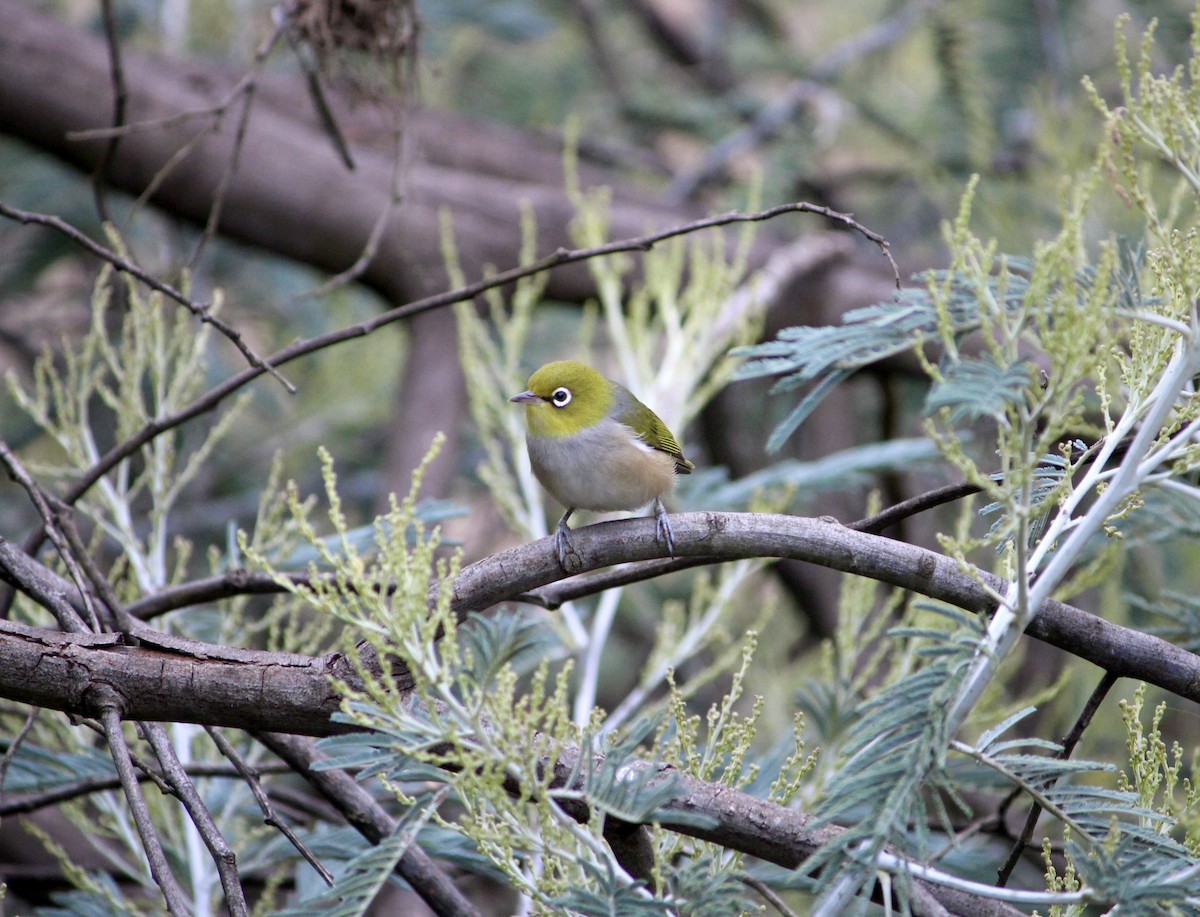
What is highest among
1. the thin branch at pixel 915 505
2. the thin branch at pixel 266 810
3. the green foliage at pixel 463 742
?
the thin branch at pixel 915 505

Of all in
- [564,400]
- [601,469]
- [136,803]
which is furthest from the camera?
[564,400]

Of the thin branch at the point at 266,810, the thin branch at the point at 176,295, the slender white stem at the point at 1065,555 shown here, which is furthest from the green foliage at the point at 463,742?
the thin branch at the point at 176,295

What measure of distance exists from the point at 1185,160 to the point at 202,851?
2676 mm

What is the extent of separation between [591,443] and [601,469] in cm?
9

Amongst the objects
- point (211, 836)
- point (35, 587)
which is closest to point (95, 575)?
point (35, 587)

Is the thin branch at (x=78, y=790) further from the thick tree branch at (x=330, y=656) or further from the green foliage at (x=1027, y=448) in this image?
the green foliage at (x=1027, y=448)

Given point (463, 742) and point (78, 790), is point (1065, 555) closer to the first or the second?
point (463, 742)

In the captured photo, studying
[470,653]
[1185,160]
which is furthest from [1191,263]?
[470,653]

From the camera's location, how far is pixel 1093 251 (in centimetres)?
454

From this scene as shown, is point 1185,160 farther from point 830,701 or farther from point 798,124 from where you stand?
point 798,124

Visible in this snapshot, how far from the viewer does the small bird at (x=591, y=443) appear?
2.98 metres

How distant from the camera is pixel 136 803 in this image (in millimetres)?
1767

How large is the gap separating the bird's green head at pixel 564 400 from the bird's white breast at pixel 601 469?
0.03m

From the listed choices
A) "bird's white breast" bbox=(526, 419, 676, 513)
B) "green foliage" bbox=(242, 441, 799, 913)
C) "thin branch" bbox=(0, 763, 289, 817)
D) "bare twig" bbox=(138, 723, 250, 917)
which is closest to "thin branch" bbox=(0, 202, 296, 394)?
"green foliage" bbox=(242, 441, 799, 913)
